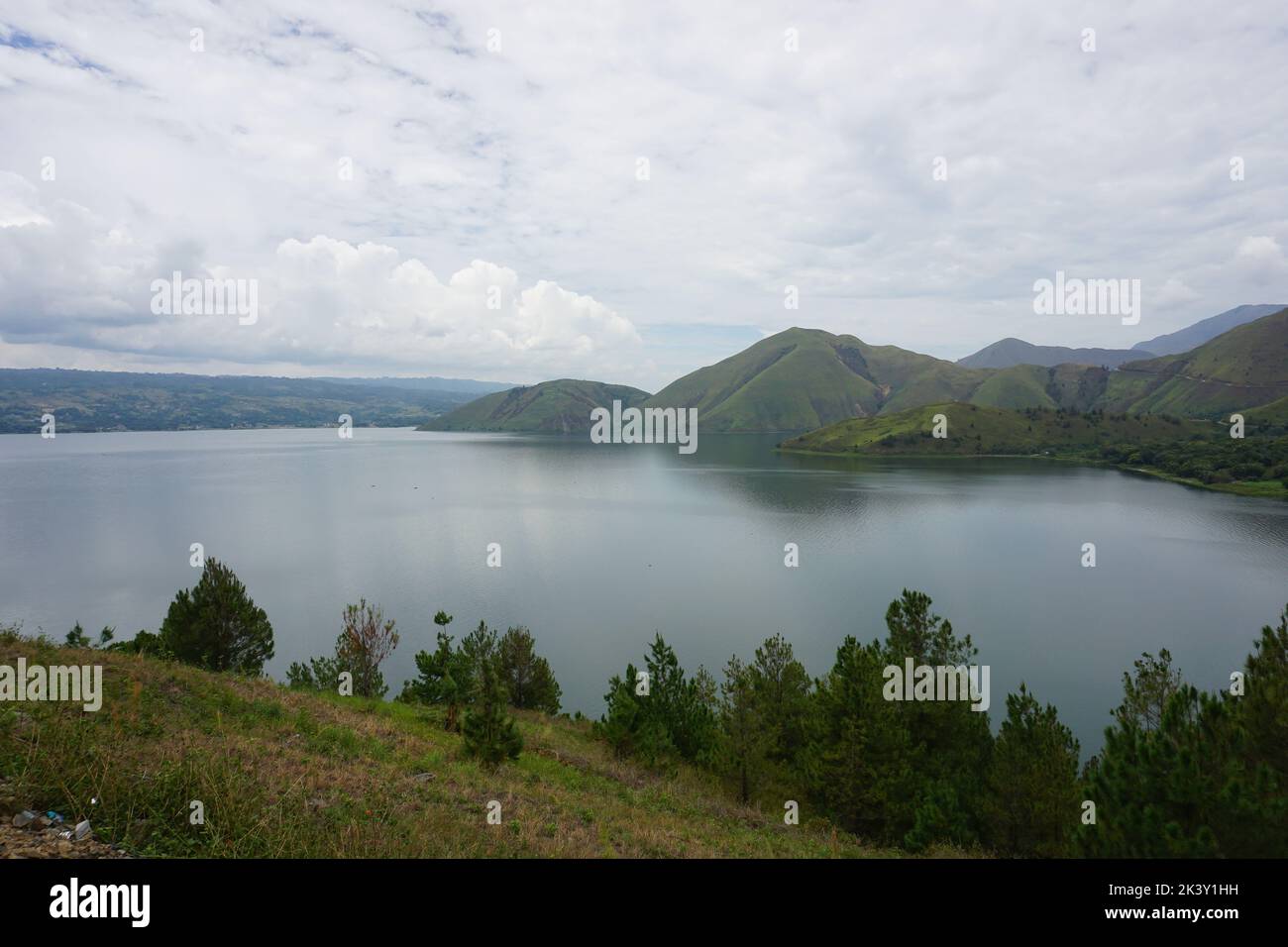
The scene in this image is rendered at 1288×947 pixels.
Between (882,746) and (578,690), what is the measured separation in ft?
89.0

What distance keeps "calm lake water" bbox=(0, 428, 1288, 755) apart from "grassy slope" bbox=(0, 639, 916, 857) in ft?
75.3

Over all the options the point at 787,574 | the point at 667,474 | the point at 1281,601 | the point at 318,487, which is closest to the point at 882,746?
the point at 787,574

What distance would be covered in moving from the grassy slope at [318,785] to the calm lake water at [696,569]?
75.3 ft

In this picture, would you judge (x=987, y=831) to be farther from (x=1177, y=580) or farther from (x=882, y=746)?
(x=1177, y=580)

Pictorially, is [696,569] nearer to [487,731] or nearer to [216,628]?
[216,628]

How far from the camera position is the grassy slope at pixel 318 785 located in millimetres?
7762

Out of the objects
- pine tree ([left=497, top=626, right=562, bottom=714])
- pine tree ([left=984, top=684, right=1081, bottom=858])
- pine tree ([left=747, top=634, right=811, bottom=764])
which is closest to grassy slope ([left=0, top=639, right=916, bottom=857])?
pine tree ([left=747, top=634, right=811, bottom=764])

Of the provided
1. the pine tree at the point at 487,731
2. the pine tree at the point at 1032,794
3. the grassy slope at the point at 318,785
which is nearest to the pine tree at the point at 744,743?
the grassy slope at the point at 318,785

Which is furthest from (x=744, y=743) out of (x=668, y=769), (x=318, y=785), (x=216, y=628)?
(x=216, y=628)

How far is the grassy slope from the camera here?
7.76 metres

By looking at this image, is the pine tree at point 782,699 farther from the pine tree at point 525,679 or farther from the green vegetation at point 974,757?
the pine tree at point 525,679

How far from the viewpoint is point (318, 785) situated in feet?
42.5
